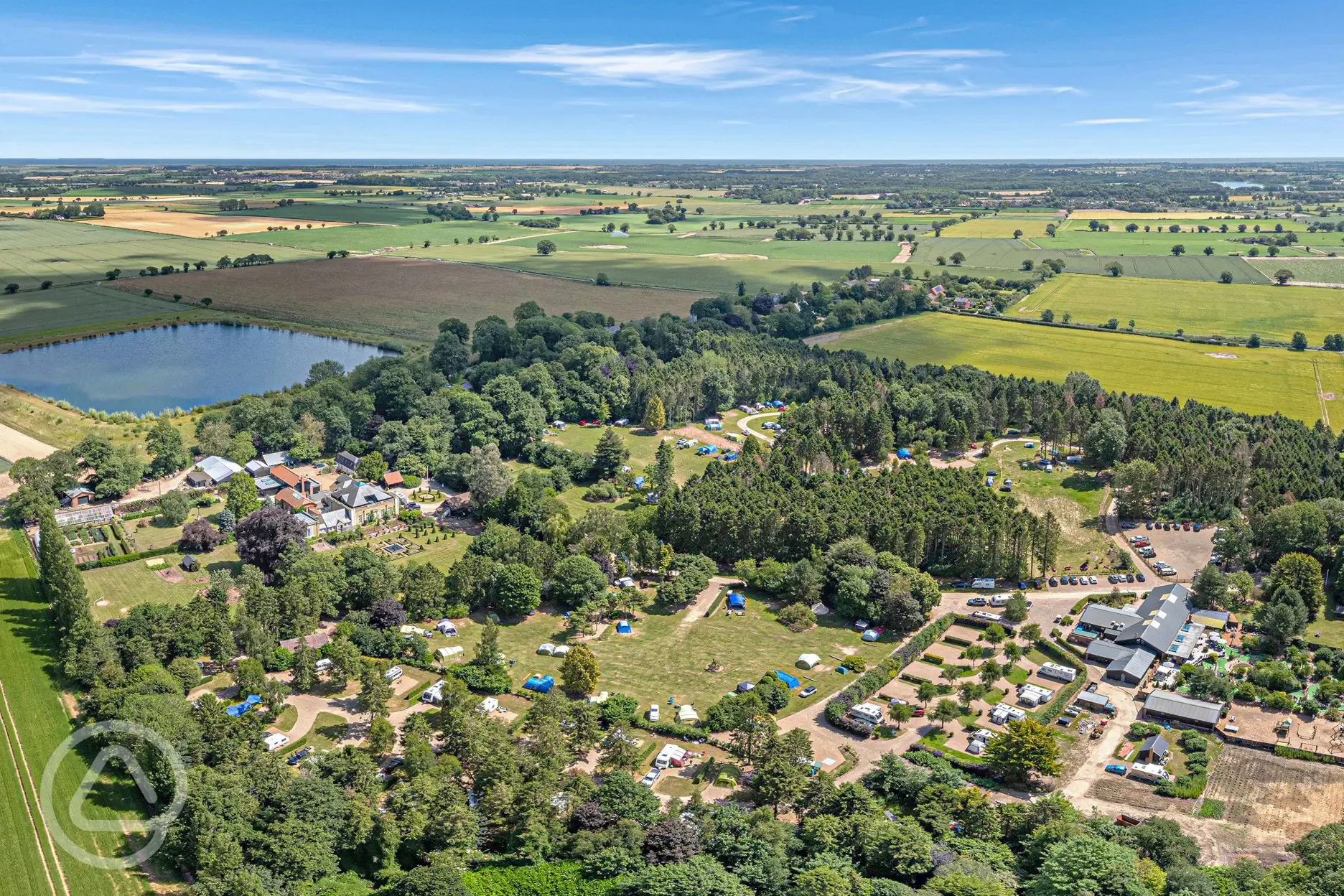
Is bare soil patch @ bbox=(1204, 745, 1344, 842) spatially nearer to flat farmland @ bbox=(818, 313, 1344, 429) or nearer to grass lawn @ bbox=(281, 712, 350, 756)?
grass lawn @ bbox=(281, 712, 350, 756)

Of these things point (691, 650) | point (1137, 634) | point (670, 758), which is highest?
point (1137, 634)

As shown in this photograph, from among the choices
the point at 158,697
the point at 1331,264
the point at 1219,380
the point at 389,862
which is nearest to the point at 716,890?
the point at 389,862

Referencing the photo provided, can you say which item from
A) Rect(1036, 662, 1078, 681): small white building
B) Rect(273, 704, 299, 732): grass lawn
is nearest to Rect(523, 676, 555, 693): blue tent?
Rect(273, 704, 299, 732): grass lawn

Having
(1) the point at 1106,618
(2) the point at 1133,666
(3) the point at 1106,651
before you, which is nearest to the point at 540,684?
(3) the point at 1106,651

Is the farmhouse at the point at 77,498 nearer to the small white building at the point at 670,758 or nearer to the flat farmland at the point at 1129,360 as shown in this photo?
the small white building at the point at 670,758

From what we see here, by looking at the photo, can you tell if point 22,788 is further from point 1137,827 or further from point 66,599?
point 1137,827

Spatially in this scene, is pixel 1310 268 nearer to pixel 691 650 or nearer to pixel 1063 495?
pixel 1063 495

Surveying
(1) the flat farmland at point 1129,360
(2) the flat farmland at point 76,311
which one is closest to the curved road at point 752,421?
(1) the flat farmland at point 1129,360
